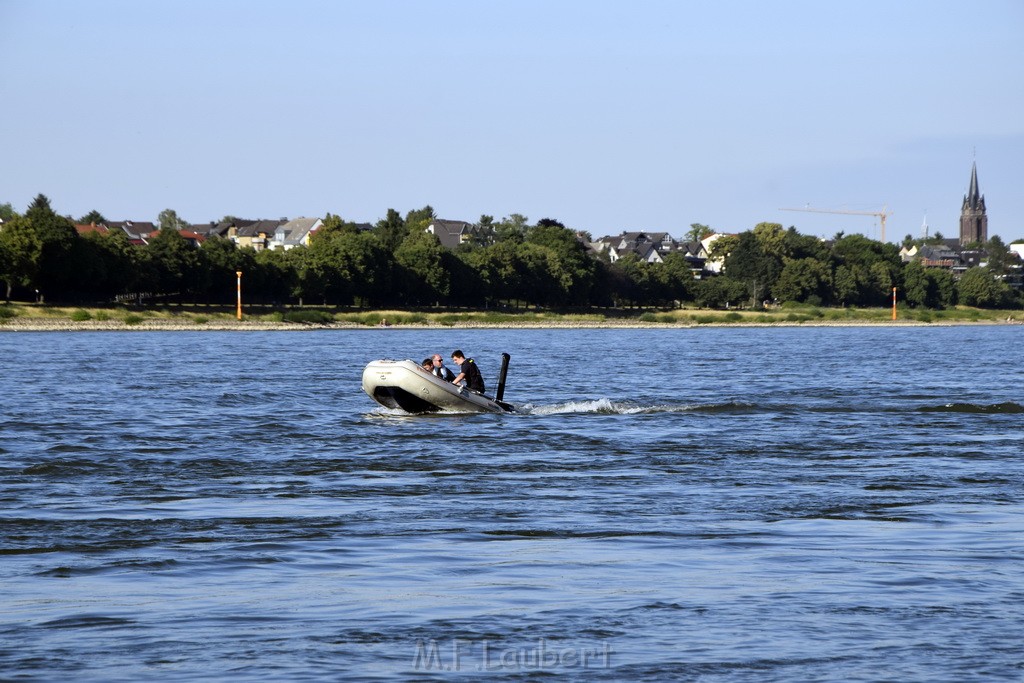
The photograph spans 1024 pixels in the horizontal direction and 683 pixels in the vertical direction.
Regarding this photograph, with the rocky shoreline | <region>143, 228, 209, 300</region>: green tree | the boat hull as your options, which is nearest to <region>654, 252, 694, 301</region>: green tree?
the rocky shoreline

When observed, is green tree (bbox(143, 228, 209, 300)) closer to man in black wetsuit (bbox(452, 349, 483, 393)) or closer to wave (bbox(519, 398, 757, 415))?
wave (bbox(519, 398, 757, 415))

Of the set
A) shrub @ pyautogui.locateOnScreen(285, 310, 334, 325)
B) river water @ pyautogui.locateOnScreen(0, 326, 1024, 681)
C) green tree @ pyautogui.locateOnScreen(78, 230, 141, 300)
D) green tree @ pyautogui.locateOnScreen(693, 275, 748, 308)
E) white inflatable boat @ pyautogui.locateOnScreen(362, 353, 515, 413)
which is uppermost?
green tree @ pyautogui.locateOnScreen(78, 230, 141, 300)

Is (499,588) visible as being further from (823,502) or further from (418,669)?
(823,502)

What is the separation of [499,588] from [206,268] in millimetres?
114902

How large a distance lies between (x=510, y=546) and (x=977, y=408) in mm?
23854

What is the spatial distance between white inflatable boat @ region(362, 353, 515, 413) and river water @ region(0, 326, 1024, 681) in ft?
2.68

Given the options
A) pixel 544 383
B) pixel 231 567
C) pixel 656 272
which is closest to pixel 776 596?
pixel 231 567

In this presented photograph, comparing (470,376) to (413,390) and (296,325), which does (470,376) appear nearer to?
(413,390)

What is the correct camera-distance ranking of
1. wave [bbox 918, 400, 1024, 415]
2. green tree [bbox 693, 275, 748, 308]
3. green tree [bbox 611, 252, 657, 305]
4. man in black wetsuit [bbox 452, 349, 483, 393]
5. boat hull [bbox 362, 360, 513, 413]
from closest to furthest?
boat hull [bbox 362, 360, 513, 413], man in black wetsuit [bbox 452, 349, 483, 393], wave [bbox 918, 400, 1024, 415], green tree [bbox 611, 252, 657, 305], green tree [bbox 693, 275, 748, 308]

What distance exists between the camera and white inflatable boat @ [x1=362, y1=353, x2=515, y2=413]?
30719 millimetres

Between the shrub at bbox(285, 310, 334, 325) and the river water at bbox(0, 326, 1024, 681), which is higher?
the shrub at bbox(285, 310, 334, 325)

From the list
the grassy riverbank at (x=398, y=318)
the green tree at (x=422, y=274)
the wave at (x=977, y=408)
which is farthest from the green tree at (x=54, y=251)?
the wave at (x=977, y=408)

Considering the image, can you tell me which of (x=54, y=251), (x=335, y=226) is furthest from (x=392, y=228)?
(x=54, y=251)

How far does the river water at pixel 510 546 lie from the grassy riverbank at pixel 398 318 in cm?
7614
